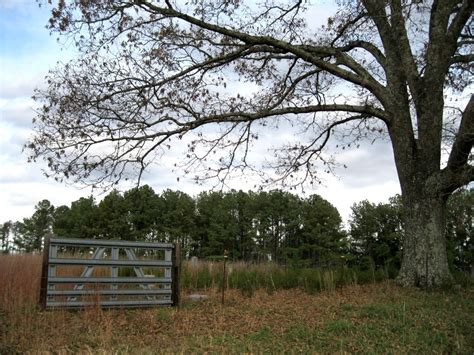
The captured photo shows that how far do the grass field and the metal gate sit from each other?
0.28 m

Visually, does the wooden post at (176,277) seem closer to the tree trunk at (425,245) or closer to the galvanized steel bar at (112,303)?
the galvanized steel bar at (112,303)

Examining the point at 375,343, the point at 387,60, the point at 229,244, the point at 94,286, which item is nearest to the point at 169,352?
the point at 375,343

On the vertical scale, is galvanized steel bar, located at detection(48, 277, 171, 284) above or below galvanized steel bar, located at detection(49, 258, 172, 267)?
below

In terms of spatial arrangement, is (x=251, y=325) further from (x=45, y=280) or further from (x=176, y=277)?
(x=45, y=280)

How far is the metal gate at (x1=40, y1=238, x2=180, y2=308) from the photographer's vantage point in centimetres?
873

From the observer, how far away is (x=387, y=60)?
44.5 ft

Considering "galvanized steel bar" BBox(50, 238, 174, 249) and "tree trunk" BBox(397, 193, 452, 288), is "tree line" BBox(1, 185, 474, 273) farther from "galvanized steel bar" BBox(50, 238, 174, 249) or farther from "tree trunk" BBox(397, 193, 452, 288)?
"galvanized steel bar" BBox(50, 238, 174, 249)

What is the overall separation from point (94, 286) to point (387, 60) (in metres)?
9.58

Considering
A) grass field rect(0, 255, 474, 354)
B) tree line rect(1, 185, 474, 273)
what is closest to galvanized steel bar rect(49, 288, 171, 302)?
grass field rect(0, 255, 474, 354)

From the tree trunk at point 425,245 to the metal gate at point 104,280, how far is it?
5657mm

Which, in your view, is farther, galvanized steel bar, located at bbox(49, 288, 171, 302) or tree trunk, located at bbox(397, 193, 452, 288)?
tree trunk, located at bbox(397, 193, 452, 288)

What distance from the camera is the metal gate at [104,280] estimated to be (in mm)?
8734

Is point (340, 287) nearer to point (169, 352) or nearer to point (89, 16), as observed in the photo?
point (169, 352)

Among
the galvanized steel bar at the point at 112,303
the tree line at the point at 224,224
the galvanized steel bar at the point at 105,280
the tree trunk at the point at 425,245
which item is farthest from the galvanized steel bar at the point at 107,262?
the tree line at the point at 224,224
